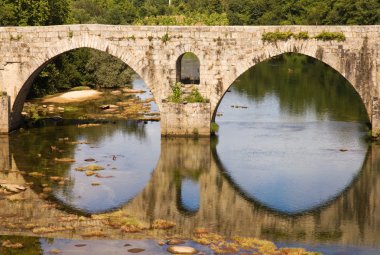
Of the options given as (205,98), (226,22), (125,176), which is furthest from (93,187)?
(226,22)

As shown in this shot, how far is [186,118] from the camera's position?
124 feet

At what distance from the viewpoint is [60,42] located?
126 ft

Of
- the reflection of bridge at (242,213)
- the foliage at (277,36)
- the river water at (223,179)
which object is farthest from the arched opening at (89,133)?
the foliage at (277,36)

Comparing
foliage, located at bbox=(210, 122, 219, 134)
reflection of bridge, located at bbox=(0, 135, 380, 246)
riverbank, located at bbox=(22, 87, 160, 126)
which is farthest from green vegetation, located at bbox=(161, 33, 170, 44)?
reflection of bridge, located at bbox=(0, 135, 380, 246)

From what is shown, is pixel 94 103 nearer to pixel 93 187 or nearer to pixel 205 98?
pixel 205 98

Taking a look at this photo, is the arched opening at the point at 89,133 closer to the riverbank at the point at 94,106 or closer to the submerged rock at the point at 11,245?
the riverbank at the point at 94,106

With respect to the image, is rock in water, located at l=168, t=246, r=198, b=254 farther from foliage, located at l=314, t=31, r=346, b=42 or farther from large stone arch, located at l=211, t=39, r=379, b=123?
foliage, located at l=314, t=31, r=346, b=42

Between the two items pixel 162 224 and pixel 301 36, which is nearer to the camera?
pixel 162 224

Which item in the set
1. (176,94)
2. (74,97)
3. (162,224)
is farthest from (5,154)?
(74,97)

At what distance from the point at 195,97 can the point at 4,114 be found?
10.8 metres

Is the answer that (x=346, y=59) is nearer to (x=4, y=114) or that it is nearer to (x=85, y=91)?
(x=4, y=114)

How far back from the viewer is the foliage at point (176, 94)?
3778cm

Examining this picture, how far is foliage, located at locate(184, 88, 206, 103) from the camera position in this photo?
3769 centimetres

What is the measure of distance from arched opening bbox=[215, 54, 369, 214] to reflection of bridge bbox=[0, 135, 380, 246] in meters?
0.67
